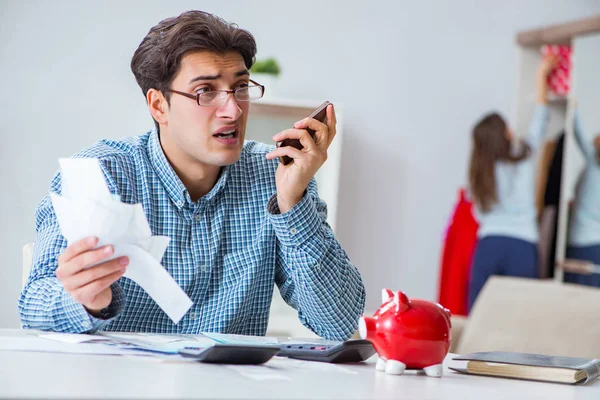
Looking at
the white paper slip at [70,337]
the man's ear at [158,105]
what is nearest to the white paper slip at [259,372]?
the white paper slip at [70,337]

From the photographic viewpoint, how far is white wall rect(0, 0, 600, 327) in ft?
11.5

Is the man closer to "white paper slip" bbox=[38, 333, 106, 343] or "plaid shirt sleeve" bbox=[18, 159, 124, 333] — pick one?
"plaid shirt sleeve" bbox=[18, 159, 124, 333]

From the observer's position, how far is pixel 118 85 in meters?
3.67

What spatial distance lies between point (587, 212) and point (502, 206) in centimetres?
42

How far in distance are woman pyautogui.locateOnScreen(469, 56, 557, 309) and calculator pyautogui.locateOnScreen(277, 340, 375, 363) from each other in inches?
114

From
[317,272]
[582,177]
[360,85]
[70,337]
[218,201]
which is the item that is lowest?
[70,337]

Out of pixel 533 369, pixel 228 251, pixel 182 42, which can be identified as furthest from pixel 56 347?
pixel 182 42

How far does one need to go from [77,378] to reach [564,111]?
12.9 feet

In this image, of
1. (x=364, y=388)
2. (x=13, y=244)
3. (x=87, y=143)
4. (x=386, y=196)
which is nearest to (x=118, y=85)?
(x=87, y=143)

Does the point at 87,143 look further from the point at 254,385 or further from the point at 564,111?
the point at 254,385

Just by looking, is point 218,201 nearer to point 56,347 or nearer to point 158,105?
point 158,105

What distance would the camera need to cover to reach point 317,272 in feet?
4.93

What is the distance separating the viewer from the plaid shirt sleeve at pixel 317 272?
4.88 ft

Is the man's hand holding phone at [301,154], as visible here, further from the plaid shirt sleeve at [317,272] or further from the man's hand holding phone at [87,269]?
the man's hand holding phone at [87,269]
